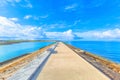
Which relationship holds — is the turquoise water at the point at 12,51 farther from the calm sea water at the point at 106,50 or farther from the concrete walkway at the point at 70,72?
the calm sea water at the point at 106,50

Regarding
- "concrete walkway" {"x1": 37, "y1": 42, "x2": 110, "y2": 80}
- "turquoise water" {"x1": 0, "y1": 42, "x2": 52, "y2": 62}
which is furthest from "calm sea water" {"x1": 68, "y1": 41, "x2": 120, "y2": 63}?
"turquoise water" {"x1": 0, "y1": 42, "x2": 52, "y2": 62}

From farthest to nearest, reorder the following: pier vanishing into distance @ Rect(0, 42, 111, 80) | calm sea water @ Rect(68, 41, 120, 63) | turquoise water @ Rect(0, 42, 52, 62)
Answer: calm sea water @ Rect(68, 41, 120, 63) → turquoise water @ Rect(0, 42, 52, 62) → pier vanishing into distance @ Rect(0, 42, 111, 80)

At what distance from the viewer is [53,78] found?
638 centimetres

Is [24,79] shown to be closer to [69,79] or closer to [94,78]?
[69,79]

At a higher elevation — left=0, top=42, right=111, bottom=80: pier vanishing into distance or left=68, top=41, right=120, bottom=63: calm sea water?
left=0, top=42, right=111, bottom=80: pier vanishing into distance

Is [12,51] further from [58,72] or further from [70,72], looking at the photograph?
[70,72]

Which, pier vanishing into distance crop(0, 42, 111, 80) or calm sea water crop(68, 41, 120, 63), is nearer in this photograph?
pier vanishing into distance crop(0, 42, 111, 80)

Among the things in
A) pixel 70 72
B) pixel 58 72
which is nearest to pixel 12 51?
pixel 58 72

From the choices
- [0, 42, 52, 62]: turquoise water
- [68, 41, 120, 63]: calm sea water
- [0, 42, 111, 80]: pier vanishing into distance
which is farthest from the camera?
[68, 41, 120, 63]: calm sea water

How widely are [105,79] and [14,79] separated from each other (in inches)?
154

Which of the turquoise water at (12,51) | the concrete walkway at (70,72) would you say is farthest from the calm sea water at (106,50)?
the turquoise water at (12,51)

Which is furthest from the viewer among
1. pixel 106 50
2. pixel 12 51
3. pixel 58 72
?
pixel 106 50

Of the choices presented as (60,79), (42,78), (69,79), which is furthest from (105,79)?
(42,78)

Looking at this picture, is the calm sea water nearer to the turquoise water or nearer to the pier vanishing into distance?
the pier vanishing into distance
